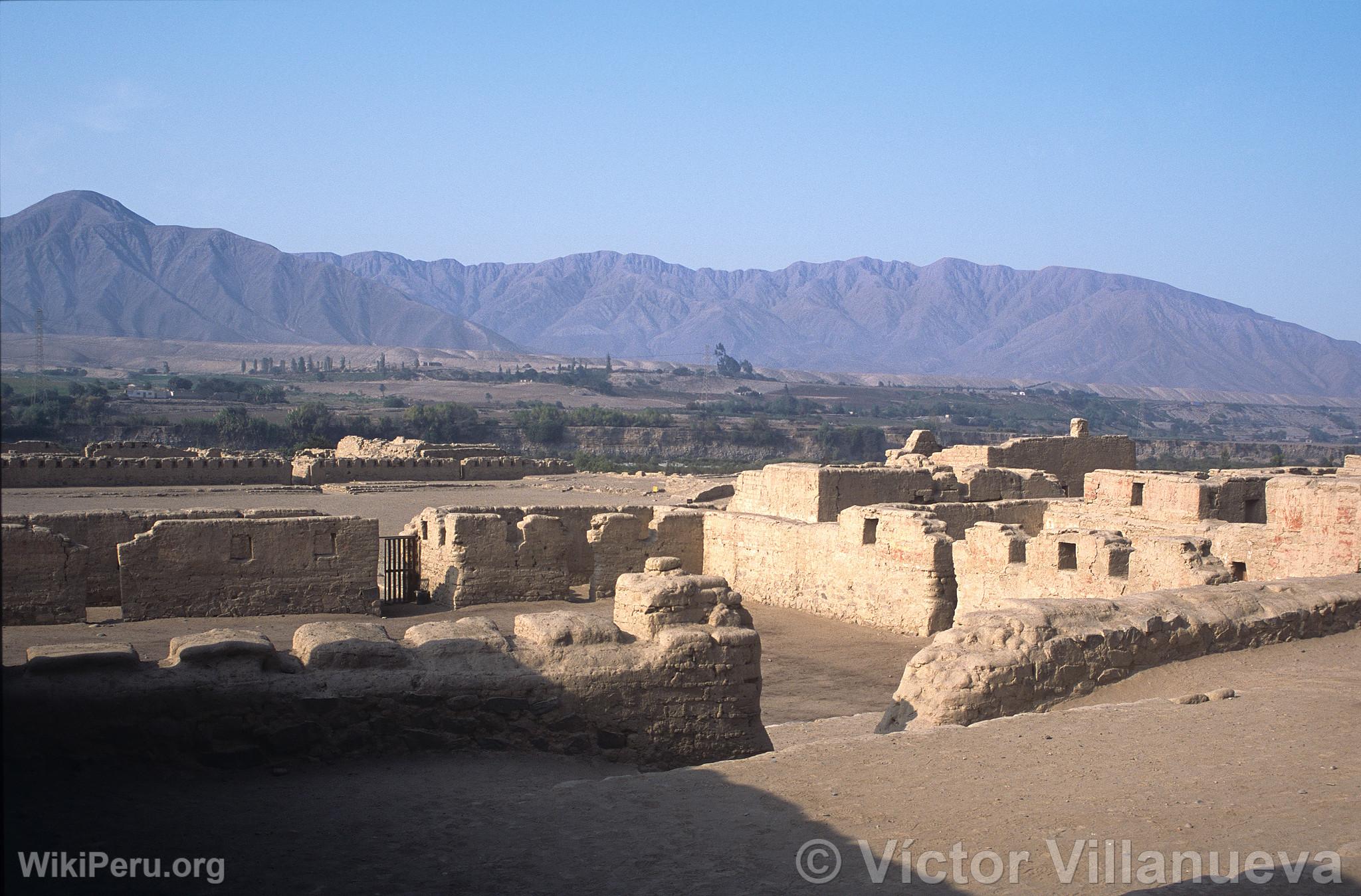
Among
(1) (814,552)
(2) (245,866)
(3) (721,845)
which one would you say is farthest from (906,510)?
(2) (245,866)

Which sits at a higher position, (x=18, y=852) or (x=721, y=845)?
(x=18, y=852)

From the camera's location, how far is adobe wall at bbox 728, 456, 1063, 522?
16.7m

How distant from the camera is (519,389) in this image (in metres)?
98.8

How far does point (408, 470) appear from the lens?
30.7m

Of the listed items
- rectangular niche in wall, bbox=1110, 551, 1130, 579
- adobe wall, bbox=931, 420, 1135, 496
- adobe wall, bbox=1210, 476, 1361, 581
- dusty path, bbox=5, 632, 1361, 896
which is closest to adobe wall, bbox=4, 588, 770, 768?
dusty path, bbox=5, 632, 1361, 896

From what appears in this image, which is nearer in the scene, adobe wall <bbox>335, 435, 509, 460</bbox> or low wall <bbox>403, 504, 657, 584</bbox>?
low wall <bbox>403, 504, 657, 584</bbox>

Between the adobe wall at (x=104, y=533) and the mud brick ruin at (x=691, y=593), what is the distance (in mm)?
31

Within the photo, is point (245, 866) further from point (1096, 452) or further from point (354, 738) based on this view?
point (1096, 452)

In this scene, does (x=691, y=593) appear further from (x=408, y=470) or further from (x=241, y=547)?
(x=408, y=470)

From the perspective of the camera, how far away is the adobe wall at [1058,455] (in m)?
20.7

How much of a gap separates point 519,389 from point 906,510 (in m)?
86.9

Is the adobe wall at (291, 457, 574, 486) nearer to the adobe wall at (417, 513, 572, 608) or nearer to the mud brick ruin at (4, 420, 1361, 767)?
the mud brick ruin at (4, 420, 1361, 767)

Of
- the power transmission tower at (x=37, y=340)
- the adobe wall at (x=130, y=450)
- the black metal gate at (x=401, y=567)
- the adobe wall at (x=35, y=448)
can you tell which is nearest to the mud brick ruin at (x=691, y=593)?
the black metal gate at (x=401, y=567)

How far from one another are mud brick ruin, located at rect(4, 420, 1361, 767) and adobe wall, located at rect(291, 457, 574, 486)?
44.9 ft
